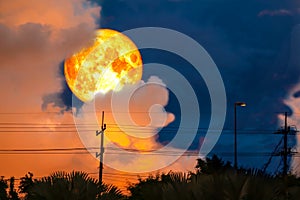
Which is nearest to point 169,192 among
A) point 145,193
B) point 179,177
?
point 179,177

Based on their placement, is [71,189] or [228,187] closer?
[228,187]

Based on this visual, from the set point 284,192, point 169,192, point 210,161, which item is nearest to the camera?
point 169,192

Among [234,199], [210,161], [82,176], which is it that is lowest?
[234,199]

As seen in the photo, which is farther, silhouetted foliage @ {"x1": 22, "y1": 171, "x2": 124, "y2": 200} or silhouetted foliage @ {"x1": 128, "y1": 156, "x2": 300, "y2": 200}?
silhouetted foliage @ {"x1": 22, "y1": 171, "x2": 124, "y2": 200}

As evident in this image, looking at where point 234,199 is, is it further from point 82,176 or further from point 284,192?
point 82,176

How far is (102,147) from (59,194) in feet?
139

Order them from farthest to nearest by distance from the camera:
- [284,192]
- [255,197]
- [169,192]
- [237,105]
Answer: [237,105] → [284,192] → [169,192] → [255,197]

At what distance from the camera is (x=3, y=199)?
67062 millimetres

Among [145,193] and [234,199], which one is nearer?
[234,199]

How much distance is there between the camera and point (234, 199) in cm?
1547

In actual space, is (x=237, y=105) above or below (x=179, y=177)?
above

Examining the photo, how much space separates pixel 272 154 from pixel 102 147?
18.8 metres

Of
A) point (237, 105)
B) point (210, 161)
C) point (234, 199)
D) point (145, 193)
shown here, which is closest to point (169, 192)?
point (234, 199)

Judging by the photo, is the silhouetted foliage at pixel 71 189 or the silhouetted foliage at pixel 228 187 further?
the silhouetted foliage at pixel 71 189
